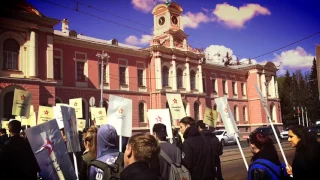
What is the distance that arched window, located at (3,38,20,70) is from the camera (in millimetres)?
21609

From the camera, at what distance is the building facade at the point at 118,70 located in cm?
2180

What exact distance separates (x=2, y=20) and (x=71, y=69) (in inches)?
270

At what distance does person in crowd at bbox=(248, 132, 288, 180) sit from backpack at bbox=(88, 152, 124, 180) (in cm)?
156

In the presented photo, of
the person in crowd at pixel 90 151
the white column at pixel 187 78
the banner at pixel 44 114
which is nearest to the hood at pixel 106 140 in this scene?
the person in crowd at pixel 90 151

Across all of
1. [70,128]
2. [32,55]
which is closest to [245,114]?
[32,55]

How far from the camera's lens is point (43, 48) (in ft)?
75.9

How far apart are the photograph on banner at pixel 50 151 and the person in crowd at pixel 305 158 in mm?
3189

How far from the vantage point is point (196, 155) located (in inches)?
209

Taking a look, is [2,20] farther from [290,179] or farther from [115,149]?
[290,179]

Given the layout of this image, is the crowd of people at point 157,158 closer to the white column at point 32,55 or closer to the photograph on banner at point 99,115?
the photograph on banner at point 99,115

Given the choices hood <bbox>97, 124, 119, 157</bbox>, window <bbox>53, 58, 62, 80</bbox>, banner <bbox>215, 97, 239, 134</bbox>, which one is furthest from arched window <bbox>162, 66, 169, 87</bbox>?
hood <bbox>97, 124, 119, 157</bbox>

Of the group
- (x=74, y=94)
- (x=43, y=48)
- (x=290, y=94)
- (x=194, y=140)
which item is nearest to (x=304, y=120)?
(x=290, y=94)

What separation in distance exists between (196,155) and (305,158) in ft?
6.16

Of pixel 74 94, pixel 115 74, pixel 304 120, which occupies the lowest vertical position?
pixel 304 120
